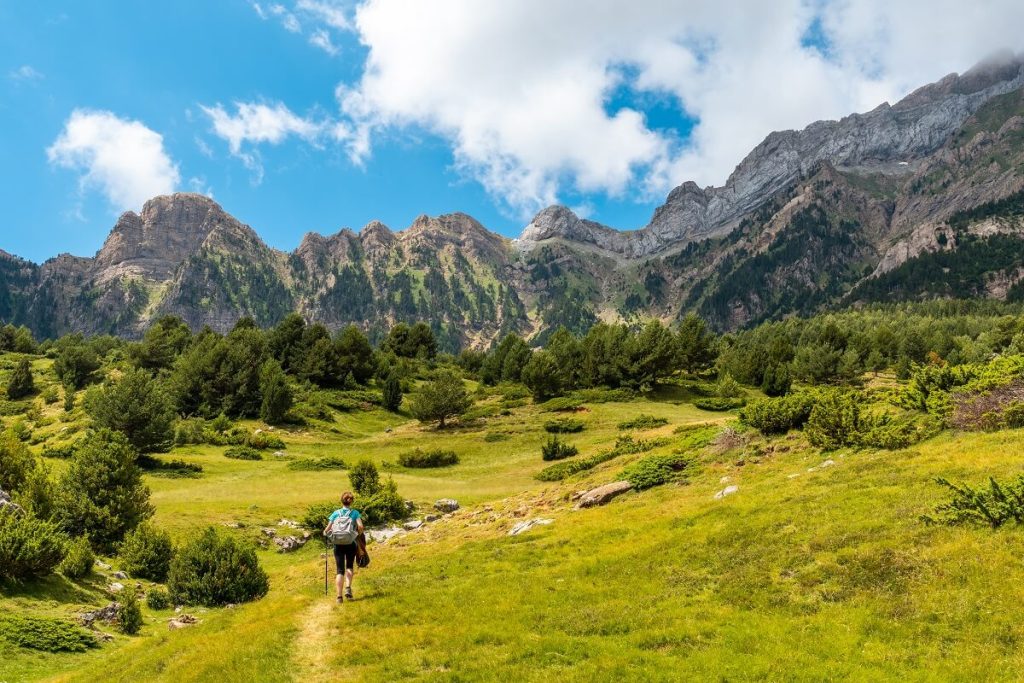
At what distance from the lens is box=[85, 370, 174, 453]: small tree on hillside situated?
42.1 m

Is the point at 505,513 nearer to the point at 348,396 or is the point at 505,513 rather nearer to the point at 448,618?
the point at 448,618

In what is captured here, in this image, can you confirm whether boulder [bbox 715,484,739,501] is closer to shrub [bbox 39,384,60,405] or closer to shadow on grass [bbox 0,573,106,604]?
shadow on grass [bbox 0,573,106,604]

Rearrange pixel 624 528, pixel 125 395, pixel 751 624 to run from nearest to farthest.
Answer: pixel 751 624, pixel 624 528, pixel 125 395

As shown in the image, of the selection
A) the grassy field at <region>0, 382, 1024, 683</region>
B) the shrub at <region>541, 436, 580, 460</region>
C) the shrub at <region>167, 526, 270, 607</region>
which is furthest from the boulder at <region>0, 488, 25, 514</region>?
the shrub at <region>541, 436, 580, 460</region>

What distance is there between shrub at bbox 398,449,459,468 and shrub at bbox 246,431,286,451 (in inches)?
499

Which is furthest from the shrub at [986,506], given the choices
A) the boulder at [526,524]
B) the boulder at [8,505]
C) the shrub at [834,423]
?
the boulder at [8,505]

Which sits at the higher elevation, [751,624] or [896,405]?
[896,405]

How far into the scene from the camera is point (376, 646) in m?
12.0

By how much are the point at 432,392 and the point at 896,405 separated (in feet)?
144

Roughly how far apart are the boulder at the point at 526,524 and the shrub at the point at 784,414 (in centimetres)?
1263

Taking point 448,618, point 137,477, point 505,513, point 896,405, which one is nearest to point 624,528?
point 448,618

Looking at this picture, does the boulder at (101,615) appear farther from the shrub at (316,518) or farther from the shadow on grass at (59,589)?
the shrub at (316,518)

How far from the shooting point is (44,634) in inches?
552

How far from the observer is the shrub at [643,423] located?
52500 mm
